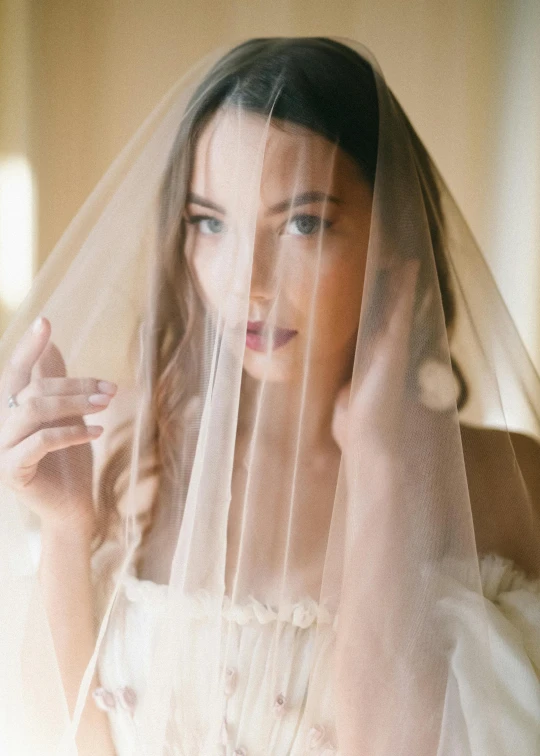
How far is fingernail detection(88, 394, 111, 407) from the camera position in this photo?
592 mm

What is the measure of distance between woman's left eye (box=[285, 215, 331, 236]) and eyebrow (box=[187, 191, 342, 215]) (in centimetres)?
1

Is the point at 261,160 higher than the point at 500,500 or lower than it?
higher

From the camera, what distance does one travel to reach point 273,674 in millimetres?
595

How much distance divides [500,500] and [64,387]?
1.36ft

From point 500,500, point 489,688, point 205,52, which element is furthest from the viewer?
point 205,52

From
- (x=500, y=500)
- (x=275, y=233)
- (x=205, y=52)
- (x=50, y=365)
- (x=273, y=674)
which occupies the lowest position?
(x=273, y=674)

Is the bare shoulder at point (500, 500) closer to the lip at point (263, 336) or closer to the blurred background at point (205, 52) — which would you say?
the lip at point (263, 336)

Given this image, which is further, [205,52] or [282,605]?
[205,52]

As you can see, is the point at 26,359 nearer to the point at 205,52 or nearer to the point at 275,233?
the point at 275,233

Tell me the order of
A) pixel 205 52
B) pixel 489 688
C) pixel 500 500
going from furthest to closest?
1. pixel 205 52
2. pixel 500 500
3. pixel 489 688

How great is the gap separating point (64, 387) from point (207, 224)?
0.62 ft

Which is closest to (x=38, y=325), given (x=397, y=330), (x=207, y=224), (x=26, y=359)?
(x=26, y=359)

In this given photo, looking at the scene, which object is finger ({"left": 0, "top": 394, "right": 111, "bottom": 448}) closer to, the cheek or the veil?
A: the veil

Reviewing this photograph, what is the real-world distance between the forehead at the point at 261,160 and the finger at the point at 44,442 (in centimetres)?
23
